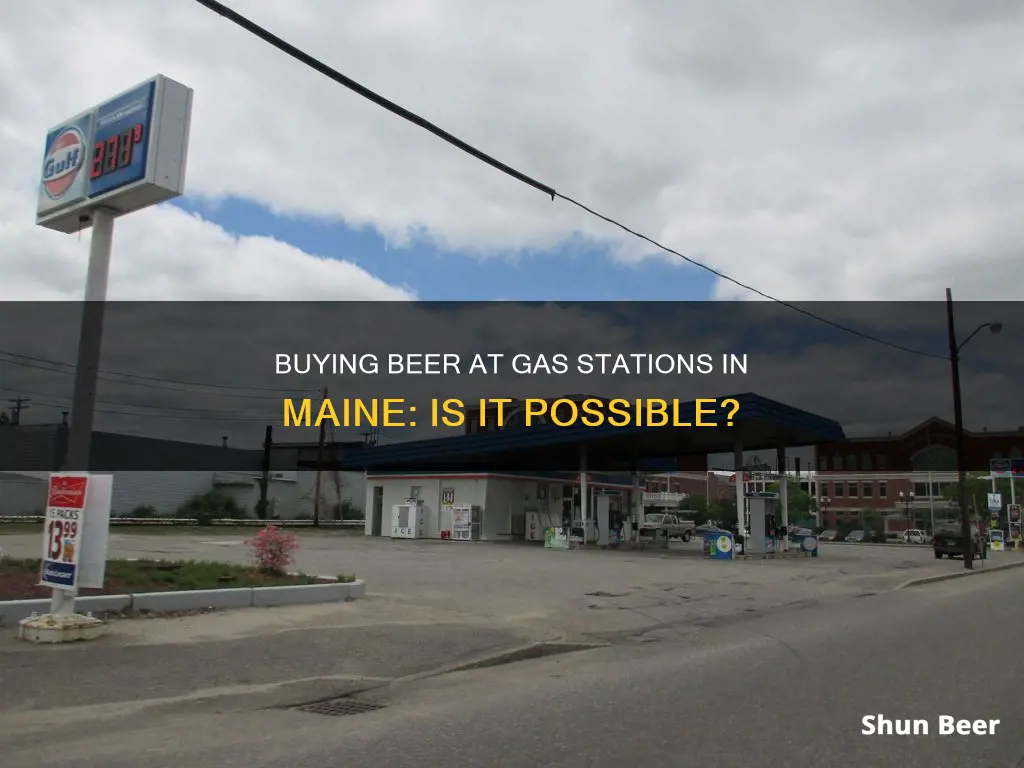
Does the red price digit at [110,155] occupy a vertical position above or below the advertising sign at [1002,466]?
above

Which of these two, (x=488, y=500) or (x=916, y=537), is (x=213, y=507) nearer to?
(x=488, y=500)

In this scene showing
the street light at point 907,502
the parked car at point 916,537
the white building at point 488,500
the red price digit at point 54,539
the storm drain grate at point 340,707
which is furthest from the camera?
the street light at point 907,502

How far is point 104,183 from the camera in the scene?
1095 centimetres

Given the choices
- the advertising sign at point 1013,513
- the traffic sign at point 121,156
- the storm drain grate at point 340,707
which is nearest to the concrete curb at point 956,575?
the advertising sign at point 1013,513

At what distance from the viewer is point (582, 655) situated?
35.1 feet

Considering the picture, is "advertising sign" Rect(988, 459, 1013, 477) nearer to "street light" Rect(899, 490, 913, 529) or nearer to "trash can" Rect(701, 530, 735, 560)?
"trash can" Rect(701, 530, 735, 560)

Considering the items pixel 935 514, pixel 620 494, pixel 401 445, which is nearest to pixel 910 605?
pixel 401 445

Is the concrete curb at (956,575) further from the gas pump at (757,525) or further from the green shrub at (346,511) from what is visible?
the green shrub at (346,511)

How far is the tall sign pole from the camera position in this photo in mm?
10539

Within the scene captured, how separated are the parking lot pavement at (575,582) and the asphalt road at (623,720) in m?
3.13

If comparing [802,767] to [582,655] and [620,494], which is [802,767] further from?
[620,494]

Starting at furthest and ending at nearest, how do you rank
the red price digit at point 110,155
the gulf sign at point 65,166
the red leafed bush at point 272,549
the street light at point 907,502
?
the street light at point 907,502 < the red leafed bush at point 272,549 < the gulf sign at point 65,166 < the red price digit at point 110,155

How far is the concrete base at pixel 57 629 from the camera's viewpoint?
960 centimetres

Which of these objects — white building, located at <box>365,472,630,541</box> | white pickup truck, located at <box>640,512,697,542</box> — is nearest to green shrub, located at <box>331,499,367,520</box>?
white pickup truck, located at <box>640,512,697,542</box>
